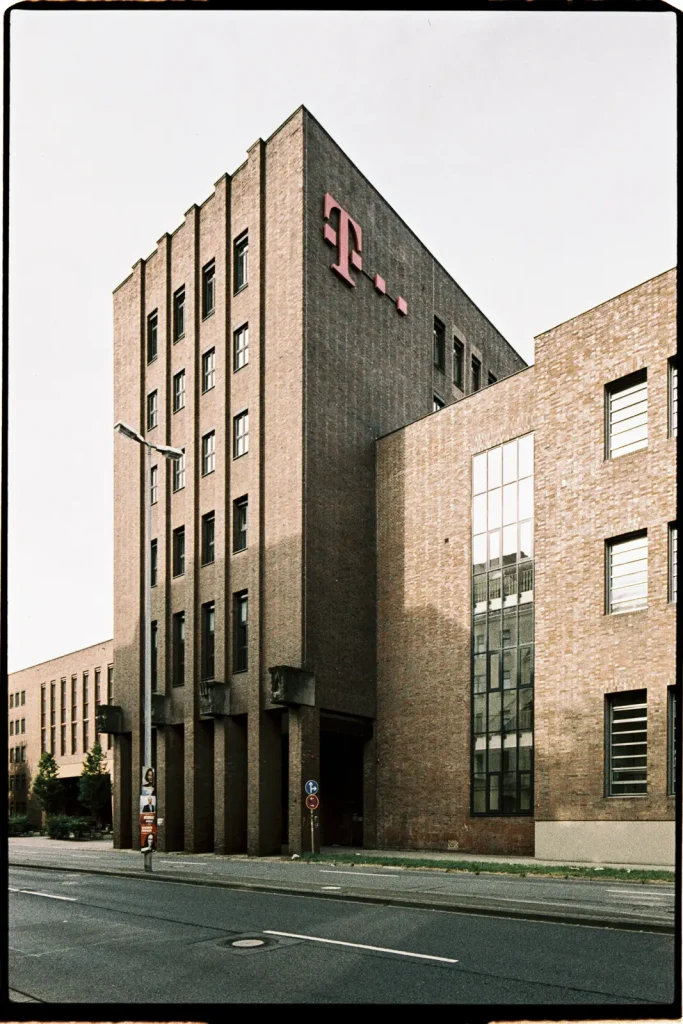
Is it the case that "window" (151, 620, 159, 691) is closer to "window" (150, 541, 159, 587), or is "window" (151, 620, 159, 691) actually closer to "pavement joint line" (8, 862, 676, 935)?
"window" (150, 541, 159, 587)

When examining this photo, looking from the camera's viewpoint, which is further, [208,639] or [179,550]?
[179,550]

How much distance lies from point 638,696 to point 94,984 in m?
21.2

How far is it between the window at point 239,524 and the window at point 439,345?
12651mm

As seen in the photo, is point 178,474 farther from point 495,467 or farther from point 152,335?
point 495,467

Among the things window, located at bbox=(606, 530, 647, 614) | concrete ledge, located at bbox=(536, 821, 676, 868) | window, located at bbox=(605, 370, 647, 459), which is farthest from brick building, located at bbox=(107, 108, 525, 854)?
window, located at bbox=(605, 370, 647, 459)

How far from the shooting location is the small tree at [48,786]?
60.3 meters

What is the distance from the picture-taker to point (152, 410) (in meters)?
46.1

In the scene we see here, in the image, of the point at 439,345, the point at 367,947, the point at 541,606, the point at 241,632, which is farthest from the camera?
the point at 439,345

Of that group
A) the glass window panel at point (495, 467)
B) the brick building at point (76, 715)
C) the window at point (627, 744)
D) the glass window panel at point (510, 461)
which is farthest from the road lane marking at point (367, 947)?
the brick building at point (76, 715)

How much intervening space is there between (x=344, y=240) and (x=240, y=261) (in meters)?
4.63

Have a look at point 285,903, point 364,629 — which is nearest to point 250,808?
point 364,629

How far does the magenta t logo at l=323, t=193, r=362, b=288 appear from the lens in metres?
38.7

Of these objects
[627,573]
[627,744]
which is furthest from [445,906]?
[627,573]

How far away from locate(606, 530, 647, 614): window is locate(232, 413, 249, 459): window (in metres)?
16.2
